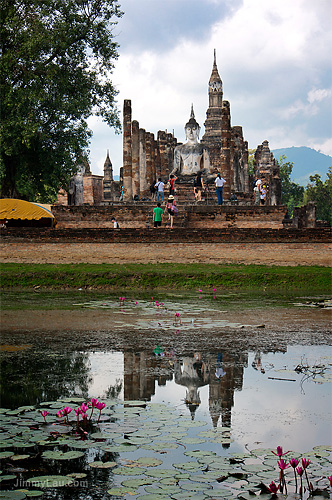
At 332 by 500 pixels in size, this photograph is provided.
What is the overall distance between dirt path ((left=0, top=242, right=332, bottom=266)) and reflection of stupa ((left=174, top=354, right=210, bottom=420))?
12.9 meters

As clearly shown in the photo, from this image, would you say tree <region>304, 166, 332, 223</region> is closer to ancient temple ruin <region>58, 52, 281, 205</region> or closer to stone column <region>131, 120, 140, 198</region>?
ancient temple ruin <region>58, 52, 281, 205</region>

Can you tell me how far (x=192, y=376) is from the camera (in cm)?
768

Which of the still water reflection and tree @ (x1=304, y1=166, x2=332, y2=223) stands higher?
tree @ (x1=304, y1=166, x2=332, y2=223)

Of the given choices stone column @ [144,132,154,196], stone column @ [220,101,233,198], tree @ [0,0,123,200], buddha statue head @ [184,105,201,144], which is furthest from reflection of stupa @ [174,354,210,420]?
stone column @ [144,132,154,196]

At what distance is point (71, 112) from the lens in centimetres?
2675

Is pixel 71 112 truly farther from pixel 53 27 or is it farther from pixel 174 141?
pixel 174 141

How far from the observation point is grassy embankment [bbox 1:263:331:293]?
18625mm

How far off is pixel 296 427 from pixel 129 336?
15.8 feet

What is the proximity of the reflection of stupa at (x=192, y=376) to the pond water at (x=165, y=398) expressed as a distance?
2 cm

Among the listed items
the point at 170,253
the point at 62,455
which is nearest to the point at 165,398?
the point at 62,455

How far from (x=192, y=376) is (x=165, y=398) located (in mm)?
940

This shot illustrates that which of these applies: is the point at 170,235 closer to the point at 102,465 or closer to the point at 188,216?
the point at 188,216

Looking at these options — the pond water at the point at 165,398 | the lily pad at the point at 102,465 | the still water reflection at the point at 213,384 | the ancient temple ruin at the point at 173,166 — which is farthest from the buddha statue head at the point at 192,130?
the lily pad at the point at 102,465

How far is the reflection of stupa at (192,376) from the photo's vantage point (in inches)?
264
